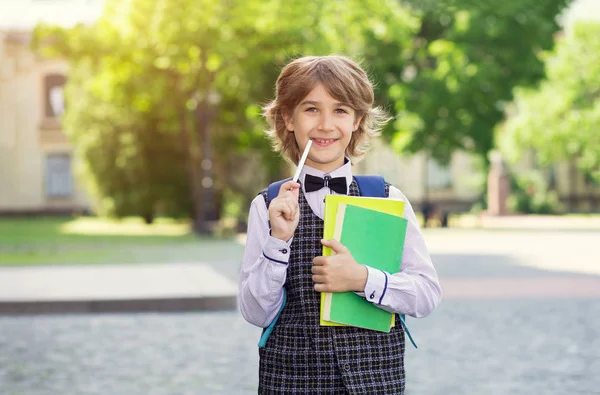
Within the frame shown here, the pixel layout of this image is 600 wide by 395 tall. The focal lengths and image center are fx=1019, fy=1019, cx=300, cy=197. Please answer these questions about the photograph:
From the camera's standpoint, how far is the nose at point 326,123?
9.82 feet

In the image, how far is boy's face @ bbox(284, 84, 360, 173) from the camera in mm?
3008

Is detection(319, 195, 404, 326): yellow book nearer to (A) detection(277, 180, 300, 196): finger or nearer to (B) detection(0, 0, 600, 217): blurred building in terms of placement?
(A) detection(277, 180, 300, 196): finger

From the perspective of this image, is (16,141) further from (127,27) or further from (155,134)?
(127,27)

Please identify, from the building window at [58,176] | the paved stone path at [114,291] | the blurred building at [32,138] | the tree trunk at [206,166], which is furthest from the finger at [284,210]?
the building window at [58,176]

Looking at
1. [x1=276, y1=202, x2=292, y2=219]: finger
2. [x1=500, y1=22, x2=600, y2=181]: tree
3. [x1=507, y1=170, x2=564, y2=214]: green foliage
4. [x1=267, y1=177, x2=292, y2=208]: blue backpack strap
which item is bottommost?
[x1=507, y1=170, x2=564, y2=214]: green foliage

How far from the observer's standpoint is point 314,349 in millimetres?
2967

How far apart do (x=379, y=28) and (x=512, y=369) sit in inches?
1054

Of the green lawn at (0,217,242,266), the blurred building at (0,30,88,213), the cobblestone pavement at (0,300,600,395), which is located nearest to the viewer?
the cobblestone pavement at (0,300,600,395)

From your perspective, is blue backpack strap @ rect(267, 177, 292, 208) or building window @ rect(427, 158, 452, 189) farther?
building window @ rect(427, 158, 452, 189)

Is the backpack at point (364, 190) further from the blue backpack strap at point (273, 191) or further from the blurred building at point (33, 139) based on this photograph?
the blurred building at point (33, 139)

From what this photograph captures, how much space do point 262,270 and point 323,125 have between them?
464mm

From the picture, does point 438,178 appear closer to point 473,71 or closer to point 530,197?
point 530,197

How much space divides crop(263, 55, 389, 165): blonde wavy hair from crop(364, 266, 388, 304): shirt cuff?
0.50 meters

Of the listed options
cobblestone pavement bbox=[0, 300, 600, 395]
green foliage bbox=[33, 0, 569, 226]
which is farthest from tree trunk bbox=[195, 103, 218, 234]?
cobblestone pavement bbox=[0, 300, 600, 395]
